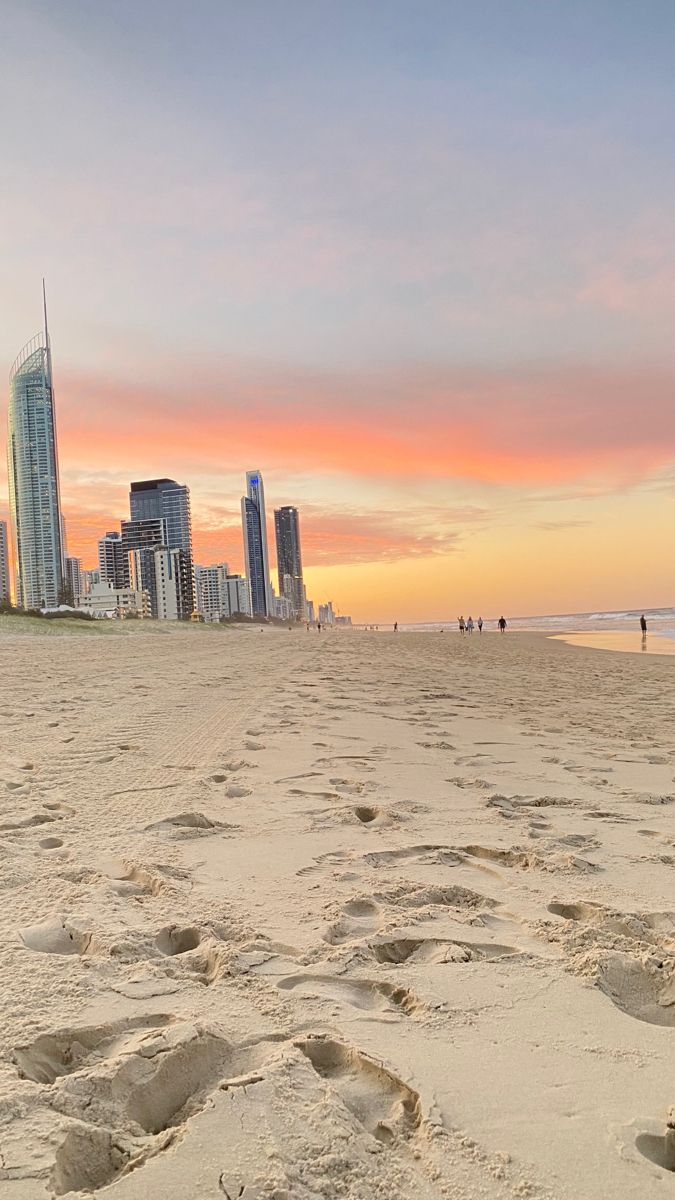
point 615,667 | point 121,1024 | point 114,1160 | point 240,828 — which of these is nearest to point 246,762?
point 240,828

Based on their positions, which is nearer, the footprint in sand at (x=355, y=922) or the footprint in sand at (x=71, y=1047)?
the footprint in sand at (x=71, y=1047)

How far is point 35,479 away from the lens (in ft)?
562

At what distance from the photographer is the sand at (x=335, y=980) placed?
1.63 m

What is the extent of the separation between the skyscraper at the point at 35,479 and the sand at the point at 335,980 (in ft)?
562

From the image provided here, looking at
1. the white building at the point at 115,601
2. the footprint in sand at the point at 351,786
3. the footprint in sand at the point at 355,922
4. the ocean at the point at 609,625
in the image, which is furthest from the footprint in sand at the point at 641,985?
the white building at the point at 115,601

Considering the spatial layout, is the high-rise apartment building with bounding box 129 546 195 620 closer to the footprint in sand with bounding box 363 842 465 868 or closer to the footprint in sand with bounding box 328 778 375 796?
the footprint in sand with bounding box 328 778 375 796

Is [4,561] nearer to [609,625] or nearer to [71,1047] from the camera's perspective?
[609,625]

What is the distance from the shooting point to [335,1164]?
161 centimetres

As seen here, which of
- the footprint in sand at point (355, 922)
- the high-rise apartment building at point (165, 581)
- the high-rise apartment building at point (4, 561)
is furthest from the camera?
the high-rise apartment building at point (4, 561)

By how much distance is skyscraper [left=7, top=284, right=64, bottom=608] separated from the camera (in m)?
167

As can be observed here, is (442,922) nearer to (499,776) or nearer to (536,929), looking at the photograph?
(536,929)

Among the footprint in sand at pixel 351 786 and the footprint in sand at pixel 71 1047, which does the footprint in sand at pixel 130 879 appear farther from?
the footprint in sand at pixel 351 786

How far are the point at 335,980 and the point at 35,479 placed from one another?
185 metres

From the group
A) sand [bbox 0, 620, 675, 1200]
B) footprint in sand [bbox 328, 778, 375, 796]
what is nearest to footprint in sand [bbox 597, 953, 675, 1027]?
sand [bbox 0, 620, 675, 1200]
